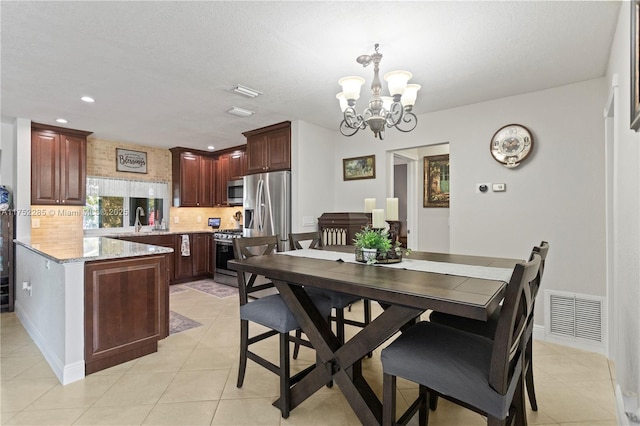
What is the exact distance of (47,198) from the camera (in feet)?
14.1

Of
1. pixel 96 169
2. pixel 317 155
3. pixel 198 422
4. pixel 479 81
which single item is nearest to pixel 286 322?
pixel 198 422

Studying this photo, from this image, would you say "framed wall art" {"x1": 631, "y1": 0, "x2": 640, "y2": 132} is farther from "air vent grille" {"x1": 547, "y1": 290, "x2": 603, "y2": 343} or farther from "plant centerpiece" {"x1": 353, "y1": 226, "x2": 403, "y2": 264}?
"air vent grille" {"x1": 547, "y1": 290, "x2": 603, "y2": 343}

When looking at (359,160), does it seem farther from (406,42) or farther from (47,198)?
(47,198)

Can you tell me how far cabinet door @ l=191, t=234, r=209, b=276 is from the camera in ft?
18.5

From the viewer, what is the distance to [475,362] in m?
1.34

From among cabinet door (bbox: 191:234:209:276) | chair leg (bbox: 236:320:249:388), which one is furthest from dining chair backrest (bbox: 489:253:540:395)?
cabinet door (bbox: 191:234:209:276)

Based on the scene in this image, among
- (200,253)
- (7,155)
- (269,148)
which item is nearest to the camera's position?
(7,155)

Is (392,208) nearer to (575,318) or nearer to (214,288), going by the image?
(575,318)

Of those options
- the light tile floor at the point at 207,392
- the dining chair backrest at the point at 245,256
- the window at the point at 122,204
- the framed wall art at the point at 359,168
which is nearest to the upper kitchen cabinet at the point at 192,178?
the window at the point at 122,204

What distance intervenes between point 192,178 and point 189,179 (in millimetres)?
61

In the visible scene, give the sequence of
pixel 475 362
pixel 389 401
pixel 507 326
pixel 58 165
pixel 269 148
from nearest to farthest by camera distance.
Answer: pixel 507 326
pixel 475 362
pixel 389 401
pixel 58 165
pixel 269 148

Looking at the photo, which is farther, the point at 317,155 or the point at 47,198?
the point at 317,155

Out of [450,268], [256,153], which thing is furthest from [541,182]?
[256,153]

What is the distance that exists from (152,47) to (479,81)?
2.77m
